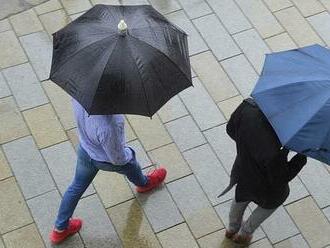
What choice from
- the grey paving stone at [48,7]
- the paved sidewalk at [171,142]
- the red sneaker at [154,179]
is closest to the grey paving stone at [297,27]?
the paved sidewalk at [171,142]

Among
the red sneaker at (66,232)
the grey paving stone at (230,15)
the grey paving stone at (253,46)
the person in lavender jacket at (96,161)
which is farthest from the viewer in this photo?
the grey paving stone at (230,15)

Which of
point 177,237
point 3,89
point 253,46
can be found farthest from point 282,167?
point 3,89

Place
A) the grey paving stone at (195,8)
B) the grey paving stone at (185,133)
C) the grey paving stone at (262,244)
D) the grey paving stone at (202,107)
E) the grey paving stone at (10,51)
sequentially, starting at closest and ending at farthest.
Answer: the grey paving stone at (262,244)
the grey paving stone at (185,133)
the grey paving stone at (202,107)
the grey paving stone at (10,51)
the grey paving stone at (195,8)

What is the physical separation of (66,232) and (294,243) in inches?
77.0

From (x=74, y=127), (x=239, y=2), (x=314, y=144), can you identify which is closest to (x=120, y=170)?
(x=74, y=127)

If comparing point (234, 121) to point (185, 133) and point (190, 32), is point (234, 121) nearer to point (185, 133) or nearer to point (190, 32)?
point (185, 133)

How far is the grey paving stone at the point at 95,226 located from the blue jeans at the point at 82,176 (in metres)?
0.28

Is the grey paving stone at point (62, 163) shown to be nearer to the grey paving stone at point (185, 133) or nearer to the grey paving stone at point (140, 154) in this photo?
the grey paving stone at point (140, 154)

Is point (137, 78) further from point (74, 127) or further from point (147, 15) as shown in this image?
point (74, 127)

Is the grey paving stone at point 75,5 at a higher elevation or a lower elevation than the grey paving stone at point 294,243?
higher

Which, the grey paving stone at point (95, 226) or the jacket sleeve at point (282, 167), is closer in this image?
the jacket sleeve at point (282, 167)

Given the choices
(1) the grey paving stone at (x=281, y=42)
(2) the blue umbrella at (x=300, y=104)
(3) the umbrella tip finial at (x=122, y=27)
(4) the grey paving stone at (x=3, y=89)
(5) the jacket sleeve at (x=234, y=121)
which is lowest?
(4) the grey paving stone at (x=3, y=89)

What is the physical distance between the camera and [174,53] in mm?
3752

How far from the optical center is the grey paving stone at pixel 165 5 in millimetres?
6484
